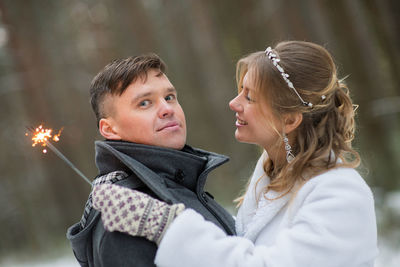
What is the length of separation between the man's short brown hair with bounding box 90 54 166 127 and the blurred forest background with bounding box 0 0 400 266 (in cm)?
357

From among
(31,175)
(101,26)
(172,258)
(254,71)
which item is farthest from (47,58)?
(172,258)

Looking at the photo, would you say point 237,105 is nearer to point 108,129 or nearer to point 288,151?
point 288,151

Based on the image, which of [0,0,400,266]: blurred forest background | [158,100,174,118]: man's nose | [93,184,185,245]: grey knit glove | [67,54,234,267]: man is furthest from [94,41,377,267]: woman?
[0,0,400,266]: blurred forest background

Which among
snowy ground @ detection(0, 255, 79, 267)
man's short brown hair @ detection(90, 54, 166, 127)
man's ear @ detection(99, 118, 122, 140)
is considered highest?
man's short brown hair @ detection(90, 54, 166, 127)

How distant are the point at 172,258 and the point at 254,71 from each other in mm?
957

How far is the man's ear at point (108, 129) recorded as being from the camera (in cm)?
186

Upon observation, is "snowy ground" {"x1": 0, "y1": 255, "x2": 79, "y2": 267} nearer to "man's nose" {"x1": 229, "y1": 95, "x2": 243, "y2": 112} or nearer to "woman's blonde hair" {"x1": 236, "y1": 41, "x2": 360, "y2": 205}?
"man's nose" {"x1": 229, "y1": 95, "x2": 243, "y2": 112}

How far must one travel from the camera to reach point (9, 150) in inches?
258

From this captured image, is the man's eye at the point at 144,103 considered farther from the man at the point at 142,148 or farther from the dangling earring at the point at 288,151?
the dangling earring at the point at 288,151

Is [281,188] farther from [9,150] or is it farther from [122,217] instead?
[9,150]

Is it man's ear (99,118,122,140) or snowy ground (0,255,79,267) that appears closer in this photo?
man's ear (99,118,122,140)

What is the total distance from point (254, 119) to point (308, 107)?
0.26 m

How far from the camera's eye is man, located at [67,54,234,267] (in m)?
1.63

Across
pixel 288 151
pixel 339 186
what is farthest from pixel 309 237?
pixel 288 151
